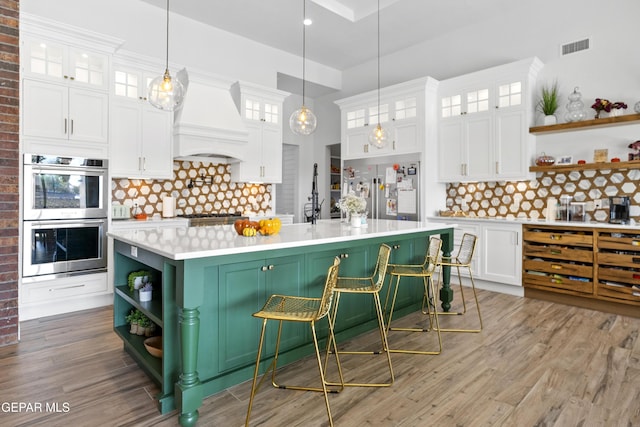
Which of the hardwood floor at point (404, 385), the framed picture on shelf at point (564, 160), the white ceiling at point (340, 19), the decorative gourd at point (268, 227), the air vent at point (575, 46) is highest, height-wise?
the white ceiling at point (340, 19)

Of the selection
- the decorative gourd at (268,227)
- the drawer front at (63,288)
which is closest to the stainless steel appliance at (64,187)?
the drawer front at (63,288)

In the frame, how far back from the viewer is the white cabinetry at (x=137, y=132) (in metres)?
4.57

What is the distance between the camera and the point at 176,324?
2215 millimetres

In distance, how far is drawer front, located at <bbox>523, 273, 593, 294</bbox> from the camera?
13.9ft

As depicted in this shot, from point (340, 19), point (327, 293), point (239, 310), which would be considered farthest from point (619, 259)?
point (340, 19)

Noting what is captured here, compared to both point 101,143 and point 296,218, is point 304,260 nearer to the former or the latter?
point 101,143

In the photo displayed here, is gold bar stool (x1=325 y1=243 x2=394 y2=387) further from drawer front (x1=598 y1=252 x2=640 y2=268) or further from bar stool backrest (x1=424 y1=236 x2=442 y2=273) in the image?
drawer front (x1=598 y1=252 x2=640 y2=268)

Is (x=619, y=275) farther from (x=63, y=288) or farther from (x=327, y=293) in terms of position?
(x=63, y=288)

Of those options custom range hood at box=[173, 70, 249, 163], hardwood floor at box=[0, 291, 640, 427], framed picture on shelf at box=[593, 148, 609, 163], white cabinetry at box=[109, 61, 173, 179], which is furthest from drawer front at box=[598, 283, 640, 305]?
white cabinetry at box=[109, 61, 173, 179]

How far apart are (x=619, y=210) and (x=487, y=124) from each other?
1.90 metres

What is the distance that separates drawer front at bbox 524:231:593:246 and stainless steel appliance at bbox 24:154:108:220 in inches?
198

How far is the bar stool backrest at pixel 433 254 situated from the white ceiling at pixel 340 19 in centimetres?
353

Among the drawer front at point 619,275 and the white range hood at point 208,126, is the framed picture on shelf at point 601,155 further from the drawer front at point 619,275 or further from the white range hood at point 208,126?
the white range hood at point 208,126

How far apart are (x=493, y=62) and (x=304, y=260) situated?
4668 millimetres
